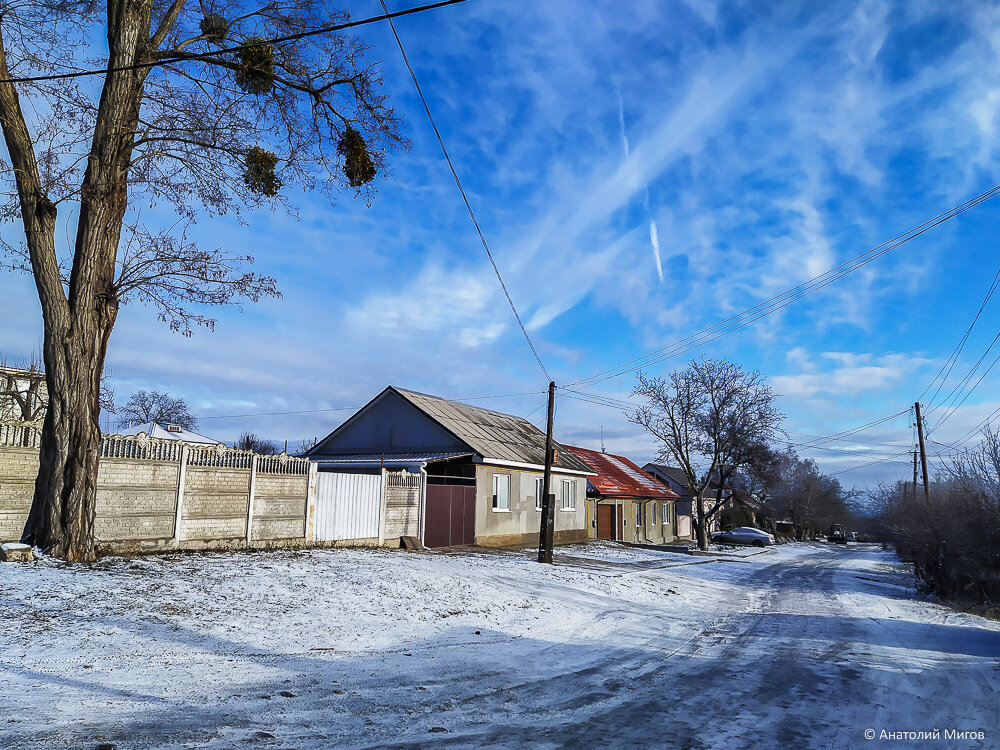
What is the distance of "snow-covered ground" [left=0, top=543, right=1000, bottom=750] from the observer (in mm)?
5363

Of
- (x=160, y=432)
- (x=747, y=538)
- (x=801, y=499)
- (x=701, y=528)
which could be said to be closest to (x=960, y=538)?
(x=701, y=528)

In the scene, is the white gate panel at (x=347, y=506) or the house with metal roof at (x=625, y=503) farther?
the house with metal roof at (x=625, y=503)

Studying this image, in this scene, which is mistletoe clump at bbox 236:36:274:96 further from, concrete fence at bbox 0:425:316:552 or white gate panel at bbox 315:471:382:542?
white gate panel at bbox 315:471:382:542

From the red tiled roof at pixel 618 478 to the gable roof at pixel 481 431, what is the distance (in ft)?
8.72

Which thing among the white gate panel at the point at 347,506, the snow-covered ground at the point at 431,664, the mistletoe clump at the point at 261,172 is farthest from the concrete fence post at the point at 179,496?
the mistletoe clump at the point at 261,172

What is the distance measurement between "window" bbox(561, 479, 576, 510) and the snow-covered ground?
55.6ft

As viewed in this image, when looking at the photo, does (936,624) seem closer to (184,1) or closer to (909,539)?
(909,539)

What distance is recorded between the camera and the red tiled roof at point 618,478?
1411 inches

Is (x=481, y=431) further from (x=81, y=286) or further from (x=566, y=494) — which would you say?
(x=81, y=286)

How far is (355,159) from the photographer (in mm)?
10672

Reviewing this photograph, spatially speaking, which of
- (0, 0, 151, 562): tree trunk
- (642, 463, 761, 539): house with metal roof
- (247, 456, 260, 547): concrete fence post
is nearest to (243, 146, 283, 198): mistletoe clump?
(0, 0, 151, 562): tree trunk

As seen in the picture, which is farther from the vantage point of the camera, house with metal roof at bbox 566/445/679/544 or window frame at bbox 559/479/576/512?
house with metal roof at bbox 566/445/679/544

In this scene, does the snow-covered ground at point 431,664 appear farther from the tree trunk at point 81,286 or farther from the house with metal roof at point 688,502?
the house with metal roof at point 688,502

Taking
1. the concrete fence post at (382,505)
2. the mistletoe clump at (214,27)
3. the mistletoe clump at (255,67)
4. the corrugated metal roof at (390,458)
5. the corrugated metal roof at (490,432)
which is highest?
the mistletoe clump at (214,27)
